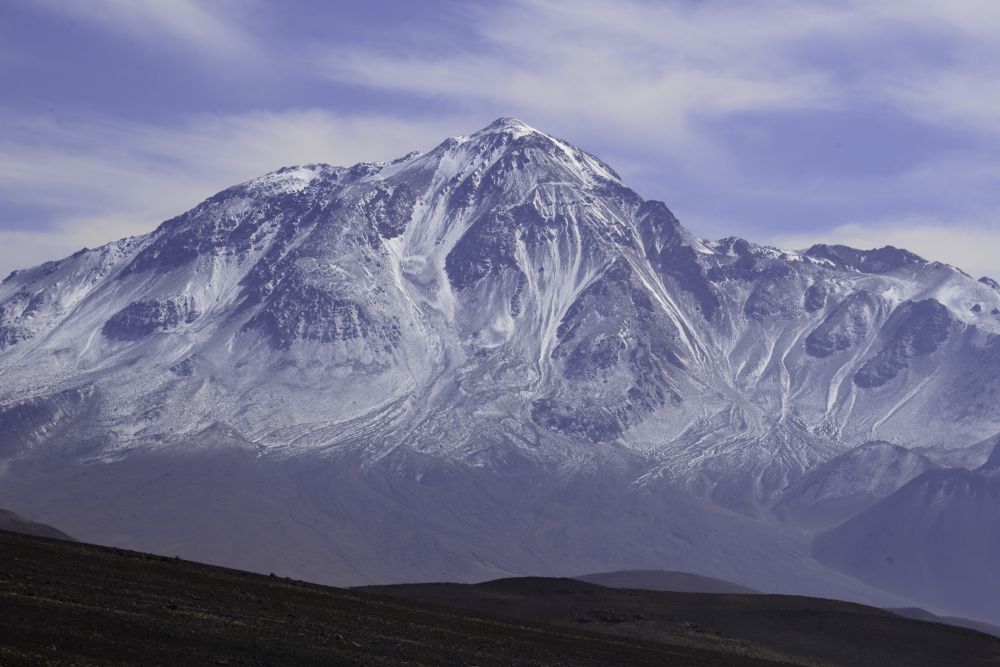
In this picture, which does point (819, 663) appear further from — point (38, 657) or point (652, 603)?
point (38, 657)

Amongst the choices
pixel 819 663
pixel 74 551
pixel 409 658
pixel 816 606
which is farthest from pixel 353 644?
pixel 816 606

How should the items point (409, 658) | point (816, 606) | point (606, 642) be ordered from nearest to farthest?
point (409, 658), point (606, 642), point (816, 606)

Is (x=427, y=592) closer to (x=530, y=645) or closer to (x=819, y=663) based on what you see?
(x=819, y=663)

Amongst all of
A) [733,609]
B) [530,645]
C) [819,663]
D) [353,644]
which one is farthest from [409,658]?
[733,609]

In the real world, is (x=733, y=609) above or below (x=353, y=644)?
above

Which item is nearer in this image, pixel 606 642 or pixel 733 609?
pixel 606 642

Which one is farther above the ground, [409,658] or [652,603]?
[652,603]

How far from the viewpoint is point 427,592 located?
92.1 meters

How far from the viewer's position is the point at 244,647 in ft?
156

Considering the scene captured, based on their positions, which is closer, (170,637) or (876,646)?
(170,637)

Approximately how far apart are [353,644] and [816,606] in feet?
173

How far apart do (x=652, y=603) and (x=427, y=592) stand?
491 inches

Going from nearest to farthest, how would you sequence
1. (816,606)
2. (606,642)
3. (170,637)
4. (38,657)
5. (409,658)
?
1. (38,657)
2. (170,637)
3. (409,658)
4. (606,642)
5. (816,606)

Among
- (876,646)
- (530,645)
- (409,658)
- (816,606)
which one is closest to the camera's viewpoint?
(409,658)
